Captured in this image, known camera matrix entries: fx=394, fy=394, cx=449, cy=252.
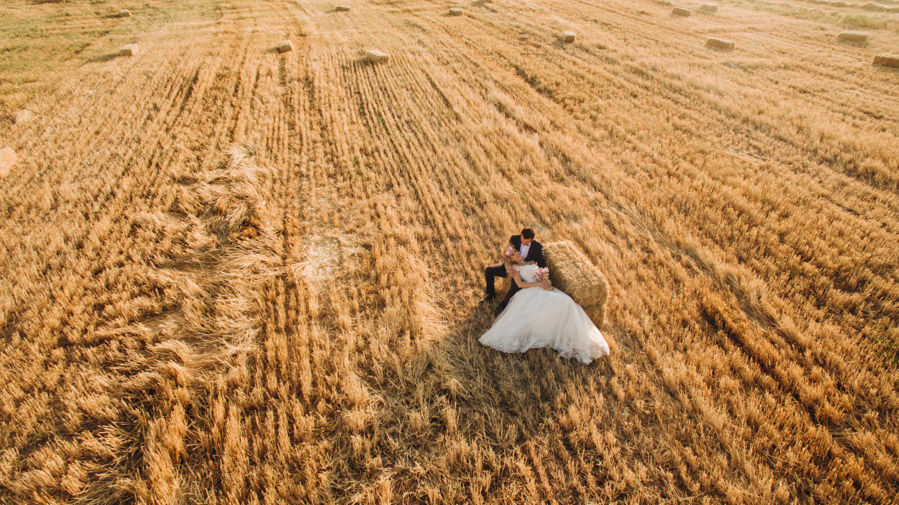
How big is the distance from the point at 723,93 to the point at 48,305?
54.2 ft

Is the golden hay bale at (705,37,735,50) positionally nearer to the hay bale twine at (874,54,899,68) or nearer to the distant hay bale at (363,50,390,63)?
the hay bale twine at (874,54,899,68)

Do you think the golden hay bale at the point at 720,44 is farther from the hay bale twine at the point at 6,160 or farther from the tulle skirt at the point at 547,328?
the hay bale twine at the point at 6,160

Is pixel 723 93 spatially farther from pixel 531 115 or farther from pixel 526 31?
pixel 526 31

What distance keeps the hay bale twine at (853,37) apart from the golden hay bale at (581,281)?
2104cm

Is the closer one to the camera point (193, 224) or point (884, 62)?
point (193, 224)

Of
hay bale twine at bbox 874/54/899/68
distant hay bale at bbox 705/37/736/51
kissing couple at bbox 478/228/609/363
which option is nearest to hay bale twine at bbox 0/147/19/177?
kissing couple at bbox 478/228/609/363

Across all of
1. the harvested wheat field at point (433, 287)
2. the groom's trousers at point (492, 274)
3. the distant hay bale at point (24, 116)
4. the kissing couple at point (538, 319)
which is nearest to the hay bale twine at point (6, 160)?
the harvested wheat field at point (433, 287)

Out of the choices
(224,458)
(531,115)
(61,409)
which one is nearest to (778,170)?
(531,115)

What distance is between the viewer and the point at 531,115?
11312mm

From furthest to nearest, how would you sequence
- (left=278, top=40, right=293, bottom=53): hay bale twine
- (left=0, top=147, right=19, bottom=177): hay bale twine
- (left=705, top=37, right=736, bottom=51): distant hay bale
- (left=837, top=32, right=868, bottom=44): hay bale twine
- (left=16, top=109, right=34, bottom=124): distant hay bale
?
(left=837, top=32, right=868, bottom=44): hay bale twine, (left=705, top=37, right=736, bottom=51): distant hay bale, (left=278, top=40, right=293, bottom=53): hay bale twine, (left=16, top=109, right=34, bottom=124): distant hay bale, (left=0, top=147, right=19, bottom=177): hay bale twine

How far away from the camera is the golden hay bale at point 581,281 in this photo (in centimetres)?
501

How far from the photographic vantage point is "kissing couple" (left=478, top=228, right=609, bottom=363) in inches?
188

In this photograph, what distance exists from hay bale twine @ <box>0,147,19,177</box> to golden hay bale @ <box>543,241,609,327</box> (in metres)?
11.4

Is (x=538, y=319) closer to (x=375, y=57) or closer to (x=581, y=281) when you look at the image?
(x=581, y=281)
